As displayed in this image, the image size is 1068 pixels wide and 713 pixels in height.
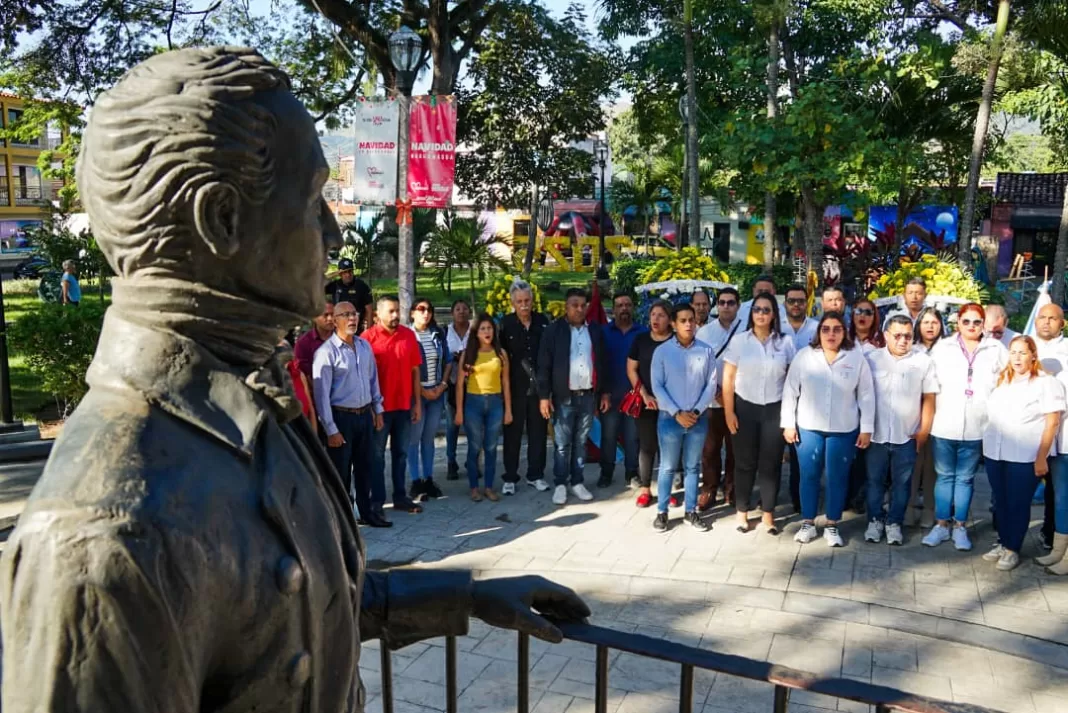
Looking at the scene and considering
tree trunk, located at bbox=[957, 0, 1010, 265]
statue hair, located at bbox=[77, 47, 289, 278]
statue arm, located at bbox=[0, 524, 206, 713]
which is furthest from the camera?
tree trunk, located at bbox=[957, 0, 1010, 265]

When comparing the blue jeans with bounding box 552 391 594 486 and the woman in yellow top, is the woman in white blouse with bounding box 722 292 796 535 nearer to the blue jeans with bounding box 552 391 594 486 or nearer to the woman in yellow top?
the blue jeans with bounding box 552 391 594 486

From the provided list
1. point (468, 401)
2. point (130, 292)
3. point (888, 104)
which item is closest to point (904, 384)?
point (468, 401)

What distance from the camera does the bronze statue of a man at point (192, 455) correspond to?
37.7 inches

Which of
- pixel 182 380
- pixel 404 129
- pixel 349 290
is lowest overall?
pixel 349 290

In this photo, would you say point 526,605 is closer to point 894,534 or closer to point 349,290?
point 894,534

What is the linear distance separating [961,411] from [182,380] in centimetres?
661

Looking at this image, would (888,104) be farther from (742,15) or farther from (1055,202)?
(1055,202)

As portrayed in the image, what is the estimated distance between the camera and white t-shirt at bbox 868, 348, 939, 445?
6.75 m

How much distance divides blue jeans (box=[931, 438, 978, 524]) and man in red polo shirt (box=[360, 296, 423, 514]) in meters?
4.25

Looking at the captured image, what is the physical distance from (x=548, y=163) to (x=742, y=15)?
18.6ft

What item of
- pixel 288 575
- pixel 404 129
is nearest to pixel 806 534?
pixel 404 129

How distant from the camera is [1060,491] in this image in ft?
20.7

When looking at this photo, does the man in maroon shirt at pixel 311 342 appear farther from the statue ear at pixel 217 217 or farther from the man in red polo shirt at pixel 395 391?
the statue ear at pixel 217 217

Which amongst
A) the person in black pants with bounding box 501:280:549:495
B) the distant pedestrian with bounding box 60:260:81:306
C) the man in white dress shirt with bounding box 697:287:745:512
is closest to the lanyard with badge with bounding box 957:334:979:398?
the man in white dress shirt with bounding box 697:287:745:512
